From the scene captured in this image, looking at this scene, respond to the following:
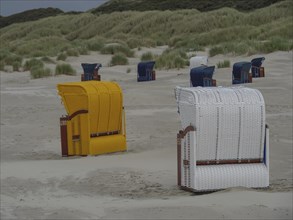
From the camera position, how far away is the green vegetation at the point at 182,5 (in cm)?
8400

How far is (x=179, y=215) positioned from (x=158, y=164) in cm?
325

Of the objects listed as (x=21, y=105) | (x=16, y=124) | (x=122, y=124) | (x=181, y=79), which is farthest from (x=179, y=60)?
(x=122, y=124)

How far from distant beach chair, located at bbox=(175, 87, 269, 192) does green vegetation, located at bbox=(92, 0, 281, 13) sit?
72957mm

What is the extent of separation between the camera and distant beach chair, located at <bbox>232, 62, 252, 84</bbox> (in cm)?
2100

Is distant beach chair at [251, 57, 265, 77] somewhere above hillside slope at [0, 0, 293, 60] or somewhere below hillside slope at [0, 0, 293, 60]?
below

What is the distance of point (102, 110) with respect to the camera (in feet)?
37.9

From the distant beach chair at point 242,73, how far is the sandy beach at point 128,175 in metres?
1.88

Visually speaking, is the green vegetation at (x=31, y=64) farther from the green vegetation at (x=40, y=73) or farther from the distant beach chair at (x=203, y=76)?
the distant beach chair at (x=203, y=76)

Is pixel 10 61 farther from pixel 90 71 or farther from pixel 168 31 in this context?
pixel 168 31

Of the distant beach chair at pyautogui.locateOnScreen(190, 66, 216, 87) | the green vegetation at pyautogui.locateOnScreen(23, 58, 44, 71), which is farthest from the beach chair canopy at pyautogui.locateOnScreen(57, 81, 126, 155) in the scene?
the green vegetation at pyautogui.locateOnScreen(23, 58, 44, 71)

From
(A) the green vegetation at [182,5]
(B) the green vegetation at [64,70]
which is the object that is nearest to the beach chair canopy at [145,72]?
(B) the green vegetation at [64,70]

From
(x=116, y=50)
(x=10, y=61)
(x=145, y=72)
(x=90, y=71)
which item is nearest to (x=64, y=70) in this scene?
(x=90, y=71)

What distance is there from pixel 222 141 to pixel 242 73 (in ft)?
42.7

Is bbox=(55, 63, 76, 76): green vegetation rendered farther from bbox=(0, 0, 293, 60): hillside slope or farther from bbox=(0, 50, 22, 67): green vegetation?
bbox=(0, 0, 293, 60): hillside slope
